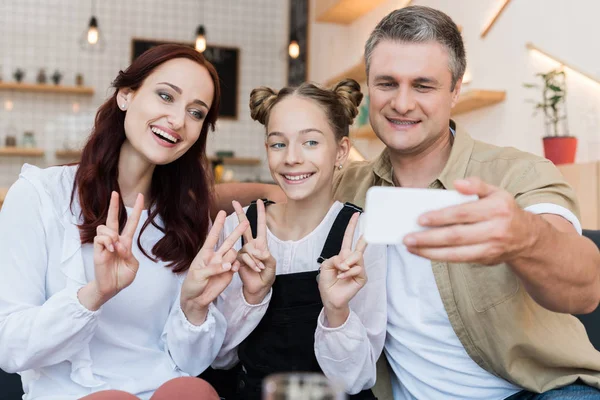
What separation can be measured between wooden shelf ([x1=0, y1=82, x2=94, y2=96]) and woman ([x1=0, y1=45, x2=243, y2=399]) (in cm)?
497

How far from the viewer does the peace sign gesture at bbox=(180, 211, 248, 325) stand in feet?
4.91

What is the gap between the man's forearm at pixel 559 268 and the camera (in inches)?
44.5

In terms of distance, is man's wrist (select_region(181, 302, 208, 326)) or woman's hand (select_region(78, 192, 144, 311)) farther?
man's wrist (select_region(181, 302, 208, 326))

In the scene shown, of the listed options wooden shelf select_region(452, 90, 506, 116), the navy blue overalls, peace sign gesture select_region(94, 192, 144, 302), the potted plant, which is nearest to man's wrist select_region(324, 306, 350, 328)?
the navy blue overalls

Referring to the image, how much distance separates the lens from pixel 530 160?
1619 millimetres

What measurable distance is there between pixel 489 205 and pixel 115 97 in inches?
49.1

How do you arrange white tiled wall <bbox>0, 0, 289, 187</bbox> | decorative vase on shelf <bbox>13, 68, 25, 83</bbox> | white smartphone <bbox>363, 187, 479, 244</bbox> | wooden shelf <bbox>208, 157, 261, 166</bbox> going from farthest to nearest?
1. wooden shelf <bbox>208, 157, 261, 166</bbox>
2. white tiled wall <bbox>0, 0, 289, 187</bbox>
3. decorative vase on shelf <bbox>13, 68, 25, 83</bbox>
4. white smartphone <bbox>363, 187, 479, 244</bbox>

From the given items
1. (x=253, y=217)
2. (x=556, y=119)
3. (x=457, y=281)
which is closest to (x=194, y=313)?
(x=253, y=217)

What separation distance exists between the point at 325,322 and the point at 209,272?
0.98 feet

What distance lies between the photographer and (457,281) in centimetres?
160

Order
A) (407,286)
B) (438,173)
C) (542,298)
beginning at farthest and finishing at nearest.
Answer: (438,173)
(407,286)
(542,298)

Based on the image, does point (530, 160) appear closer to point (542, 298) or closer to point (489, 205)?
point (542, 298)

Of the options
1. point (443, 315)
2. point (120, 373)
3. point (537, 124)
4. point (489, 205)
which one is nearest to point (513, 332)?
point (443, 315)

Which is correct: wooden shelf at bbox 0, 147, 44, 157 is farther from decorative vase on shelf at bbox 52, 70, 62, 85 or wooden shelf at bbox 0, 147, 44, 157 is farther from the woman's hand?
the woman's hand
